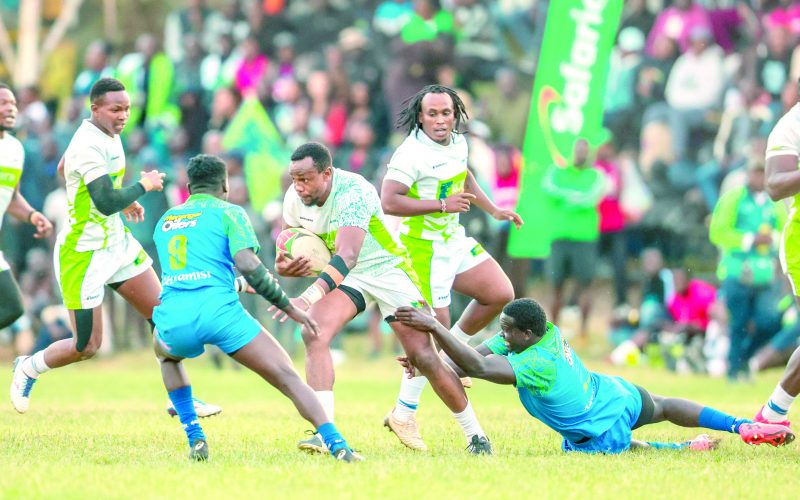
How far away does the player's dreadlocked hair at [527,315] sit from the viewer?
902 centimetres

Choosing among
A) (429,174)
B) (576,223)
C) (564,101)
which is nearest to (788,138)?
(429,174)

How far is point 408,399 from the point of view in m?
10.0

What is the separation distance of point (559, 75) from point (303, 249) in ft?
32.6

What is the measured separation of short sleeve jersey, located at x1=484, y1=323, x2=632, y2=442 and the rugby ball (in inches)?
56.5

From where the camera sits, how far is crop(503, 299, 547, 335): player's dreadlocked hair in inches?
355

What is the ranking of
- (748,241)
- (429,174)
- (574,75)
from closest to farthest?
(429,174)
(748,241)
(574,75)

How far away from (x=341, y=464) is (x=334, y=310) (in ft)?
4.82

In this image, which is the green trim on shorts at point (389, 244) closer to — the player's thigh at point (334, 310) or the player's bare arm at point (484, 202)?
the player's thigh at point (334, 310)

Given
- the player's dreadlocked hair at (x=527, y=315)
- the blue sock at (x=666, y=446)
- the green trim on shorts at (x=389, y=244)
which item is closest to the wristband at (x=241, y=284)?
the green trim on shorts at (x=389, y=244)

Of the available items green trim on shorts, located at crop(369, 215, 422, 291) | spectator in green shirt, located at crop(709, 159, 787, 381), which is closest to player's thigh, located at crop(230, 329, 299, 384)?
green trim on shorts, located at crop(369, 215, 422, 291)

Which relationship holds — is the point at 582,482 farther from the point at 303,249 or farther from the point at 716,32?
the point at 716,32

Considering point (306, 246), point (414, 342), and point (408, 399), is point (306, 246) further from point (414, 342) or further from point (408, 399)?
point (408, 399)

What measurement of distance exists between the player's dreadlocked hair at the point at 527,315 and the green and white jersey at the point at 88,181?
141 inches

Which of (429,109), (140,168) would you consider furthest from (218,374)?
(429,109)
